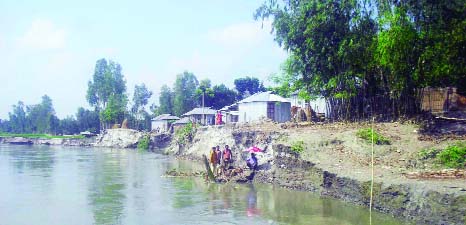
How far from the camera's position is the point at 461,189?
12703 mm

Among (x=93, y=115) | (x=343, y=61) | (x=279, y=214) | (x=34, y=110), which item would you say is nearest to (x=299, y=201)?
(x=279, y=214)

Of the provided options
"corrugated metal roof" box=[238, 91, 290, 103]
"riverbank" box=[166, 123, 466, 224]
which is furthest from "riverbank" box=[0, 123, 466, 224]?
"corrugated metal roof" box=[238, 91, 290, 103]

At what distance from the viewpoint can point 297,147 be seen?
2167cm

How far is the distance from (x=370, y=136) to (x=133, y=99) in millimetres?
68836

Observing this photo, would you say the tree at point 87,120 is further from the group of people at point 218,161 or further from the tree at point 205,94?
the group of people at point 218,161

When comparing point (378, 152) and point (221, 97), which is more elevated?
point (221, 97)

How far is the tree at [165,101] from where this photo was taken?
80812mm

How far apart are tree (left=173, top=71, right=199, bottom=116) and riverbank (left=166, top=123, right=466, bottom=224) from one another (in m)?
47.5

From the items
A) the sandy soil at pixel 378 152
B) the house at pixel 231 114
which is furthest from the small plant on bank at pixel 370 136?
the house at pixel 231 114

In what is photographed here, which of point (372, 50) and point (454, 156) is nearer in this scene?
point (454, 156)

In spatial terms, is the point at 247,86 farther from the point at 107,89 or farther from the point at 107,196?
the point at 107,196

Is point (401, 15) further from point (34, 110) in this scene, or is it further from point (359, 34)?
point (34, 110)

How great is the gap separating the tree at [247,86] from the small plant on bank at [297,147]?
55768 mm

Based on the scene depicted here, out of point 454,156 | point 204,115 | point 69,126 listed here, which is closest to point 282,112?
point 204,115
